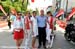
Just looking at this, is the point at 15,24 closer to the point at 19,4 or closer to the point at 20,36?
the point at 20,36

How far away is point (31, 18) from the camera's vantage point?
1225 cm

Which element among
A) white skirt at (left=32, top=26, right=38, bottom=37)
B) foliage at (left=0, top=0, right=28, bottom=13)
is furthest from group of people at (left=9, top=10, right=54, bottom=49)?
foliage at (left=0, top=0, right=28, bottom=13)

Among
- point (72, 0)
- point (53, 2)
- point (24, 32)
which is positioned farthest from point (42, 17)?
point (53, 2)

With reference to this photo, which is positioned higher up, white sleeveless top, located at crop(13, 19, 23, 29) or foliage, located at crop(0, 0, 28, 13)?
white sleeveless top, located at crop(13, 19, 23, 29)

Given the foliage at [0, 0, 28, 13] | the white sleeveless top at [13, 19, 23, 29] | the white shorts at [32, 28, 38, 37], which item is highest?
Answer: the white sleeveless top at [13, 19, 23, 29]

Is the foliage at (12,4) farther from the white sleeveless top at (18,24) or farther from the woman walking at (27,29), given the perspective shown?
the white sleeveless top at (18,24)

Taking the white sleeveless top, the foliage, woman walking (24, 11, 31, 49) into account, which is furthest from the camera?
the foliage

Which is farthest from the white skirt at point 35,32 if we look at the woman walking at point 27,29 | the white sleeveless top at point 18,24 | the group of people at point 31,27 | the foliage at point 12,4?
the foliage at point 12,4

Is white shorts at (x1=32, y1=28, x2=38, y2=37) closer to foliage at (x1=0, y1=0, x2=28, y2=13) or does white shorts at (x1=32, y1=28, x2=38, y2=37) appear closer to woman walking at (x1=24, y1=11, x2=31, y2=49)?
woman walking at (x1=24, y1=11, x2=31, y2=49)

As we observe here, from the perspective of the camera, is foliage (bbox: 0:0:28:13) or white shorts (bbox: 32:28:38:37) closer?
white shorts (bbox: 32:28:38:37)

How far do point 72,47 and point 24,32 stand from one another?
473cm

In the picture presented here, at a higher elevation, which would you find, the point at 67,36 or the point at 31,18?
the point at 31,18

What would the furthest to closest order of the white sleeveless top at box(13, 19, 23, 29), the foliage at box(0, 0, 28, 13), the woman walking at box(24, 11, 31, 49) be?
the foliage at box(0, 0, 28, 13), the woman walking at box(24, 11, 31, 49), the white sleeveless top at box(13, 19, 23, 29)

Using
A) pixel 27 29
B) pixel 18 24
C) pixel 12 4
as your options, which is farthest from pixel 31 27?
pixel 12 4
